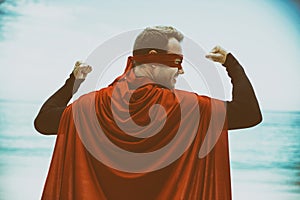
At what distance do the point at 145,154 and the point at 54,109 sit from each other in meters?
0.29

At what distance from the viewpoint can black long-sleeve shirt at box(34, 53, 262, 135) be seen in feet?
6.38

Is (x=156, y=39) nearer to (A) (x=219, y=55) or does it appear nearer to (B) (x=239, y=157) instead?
(A) (x=219, y=55)

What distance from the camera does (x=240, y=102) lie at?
6.40 ft

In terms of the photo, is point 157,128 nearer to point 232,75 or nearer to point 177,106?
point 177,106

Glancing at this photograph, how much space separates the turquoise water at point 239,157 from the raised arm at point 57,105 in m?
0.34

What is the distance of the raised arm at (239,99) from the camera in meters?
1.94

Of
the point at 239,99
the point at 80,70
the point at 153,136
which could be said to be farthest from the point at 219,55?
the point at 80,70

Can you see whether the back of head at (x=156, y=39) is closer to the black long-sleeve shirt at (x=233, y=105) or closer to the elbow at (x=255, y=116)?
the black long-sleeve shirt at (x=233, y=105)

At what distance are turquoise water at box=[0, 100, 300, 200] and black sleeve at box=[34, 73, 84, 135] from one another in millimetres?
343

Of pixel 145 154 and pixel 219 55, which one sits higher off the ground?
pixel 219 55

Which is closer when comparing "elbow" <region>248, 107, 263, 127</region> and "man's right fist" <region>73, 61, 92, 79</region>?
"elbow" <region>248, 107, 263, 127</region>

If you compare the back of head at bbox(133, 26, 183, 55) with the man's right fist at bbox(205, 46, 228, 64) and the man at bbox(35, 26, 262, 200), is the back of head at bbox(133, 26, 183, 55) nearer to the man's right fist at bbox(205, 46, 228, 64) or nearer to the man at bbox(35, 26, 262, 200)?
the man at bbox(35, 26, 262, 200)

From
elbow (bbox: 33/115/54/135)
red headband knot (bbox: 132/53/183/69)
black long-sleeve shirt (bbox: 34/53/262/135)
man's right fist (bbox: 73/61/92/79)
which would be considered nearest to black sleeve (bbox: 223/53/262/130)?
black long-sleeve shirt (bbox: 34/53/262/135)

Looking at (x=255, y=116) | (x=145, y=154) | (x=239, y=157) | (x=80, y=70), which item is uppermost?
(x=80, y=70)
